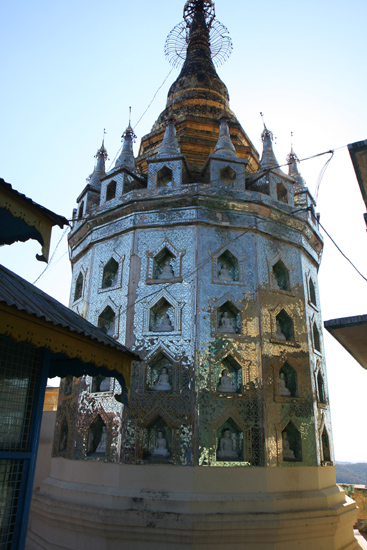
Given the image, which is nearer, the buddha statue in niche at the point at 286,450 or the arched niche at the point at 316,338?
the buddha statue in niche at the point at 286,450

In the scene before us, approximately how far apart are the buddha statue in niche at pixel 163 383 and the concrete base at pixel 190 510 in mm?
1500

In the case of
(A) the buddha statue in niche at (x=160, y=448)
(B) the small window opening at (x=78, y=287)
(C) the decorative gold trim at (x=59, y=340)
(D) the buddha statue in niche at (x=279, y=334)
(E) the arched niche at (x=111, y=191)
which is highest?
(E) the arched niche at (x=111, y=191)

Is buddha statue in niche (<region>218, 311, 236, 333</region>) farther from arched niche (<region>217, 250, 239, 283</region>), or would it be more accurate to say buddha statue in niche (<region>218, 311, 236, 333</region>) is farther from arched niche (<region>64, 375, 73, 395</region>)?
arched niche (<region>64, 375, 73, 395</region>)

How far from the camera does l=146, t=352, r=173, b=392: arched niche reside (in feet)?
30.9

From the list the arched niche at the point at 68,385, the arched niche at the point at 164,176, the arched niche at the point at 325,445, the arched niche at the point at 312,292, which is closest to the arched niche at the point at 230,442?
the arched niche at the point at 325,445

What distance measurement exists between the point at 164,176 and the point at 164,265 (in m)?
2.60

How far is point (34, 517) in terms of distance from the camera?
381 inches

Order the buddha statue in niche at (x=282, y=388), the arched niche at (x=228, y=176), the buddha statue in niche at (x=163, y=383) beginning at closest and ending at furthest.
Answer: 1. the buddha statue in niche at (x=163, y=383)
2. the buddha statue in niche at (x=282, y=388)
3. the arched niche at (x=228, y=176)

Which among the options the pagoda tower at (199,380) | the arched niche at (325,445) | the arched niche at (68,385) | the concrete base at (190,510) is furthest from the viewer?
the arched niche at (68,385)

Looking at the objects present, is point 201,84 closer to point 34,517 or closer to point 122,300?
point 122,300

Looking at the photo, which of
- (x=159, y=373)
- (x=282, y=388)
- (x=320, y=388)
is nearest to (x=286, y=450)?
(x=282, y=388)

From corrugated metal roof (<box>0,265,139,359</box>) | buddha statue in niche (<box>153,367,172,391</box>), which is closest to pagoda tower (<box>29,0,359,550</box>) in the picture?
buddha statue in niche (<box>153,367,172,391</box>)

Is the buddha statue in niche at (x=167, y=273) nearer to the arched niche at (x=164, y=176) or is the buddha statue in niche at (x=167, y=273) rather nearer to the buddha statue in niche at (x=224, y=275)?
the buddha statue in niche at (x=224, y=275)

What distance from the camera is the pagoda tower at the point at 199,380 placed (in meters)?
8.22
